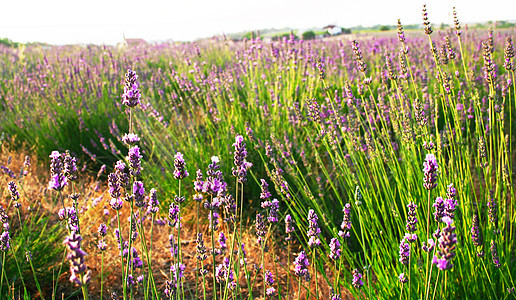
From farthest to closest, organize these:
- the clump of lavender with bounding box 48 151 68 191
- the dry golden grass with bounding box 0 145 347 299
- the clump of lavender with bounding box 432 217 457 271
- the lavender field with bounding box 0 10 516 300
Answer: the dry golden grass with bounding box 0 145 347 299, the lavender field with bounding box 0 10 516 300, the clump of lavender with bounding box 48 151 68 191, the clump of lavender with bounding box 432 217 457 271

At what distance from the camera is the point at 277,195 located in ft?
10.9

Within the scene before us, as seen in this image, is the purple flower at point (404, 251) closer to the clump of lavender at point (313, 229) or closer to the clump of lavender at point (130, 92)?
the clump of lavender at point (313, 229)

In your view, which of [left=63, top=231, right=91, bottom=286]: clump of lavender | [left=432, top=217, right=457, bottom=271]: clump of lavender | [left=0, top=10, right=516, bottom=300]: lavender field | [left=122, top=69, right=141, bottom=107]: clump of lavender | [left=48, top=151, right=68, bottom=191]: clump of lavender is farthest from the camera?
[left=0, top=10, right=516, bottom=300]: lavender field

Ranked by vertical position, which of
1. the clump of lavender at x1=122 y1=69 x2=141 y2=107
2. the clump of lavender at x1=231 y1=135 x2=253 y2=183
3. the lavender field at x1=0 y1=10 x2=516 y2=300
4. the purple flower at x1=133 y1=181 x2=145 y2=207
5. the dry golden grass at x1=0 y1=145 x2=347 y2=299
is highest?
the clump of lavender at x1=122 y1=69 x2=141 y2=107

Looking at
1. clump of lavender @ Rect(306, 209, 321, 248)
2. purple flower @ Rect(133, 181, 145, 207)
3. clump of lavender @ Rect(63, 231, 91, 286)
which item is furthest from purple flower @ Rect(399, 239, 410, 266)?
clump of lavender @ Rect(63, 231, 91, 286)

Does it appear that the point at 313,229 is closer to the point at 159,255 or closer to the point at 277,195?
the point at 159,255

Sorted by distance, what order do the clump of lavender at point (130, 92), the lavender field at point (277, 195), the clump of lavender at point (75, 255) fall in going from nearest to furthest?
the clump of lavender at point (75, 255) → the clump of lavender at point (130, 92) → the lavender field at point (277, 195)

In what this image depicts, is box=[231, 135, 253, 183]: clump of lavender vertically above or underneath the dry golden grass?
above

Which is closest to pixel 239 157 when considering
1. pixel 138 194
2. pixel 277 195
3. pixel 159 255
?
pixel 138 194

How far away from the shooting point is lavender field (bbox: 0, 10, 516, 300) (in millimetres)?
1467

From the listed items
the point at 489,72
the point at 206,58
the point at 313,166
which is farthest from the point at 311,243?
the point at 206,58

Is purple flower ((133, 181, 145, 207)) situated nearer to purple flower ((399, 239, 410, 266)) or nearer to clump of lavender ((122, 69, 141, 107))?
clump of lavender ((122, 69, 141, 107))

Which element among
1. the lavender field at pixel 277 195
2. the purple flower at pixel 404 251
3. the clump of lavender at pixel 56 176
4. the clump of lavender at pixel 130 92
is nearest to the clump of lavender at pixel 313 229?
the lavender field at pixel 277 195

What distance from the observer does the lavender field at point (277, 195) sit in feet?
4.81
